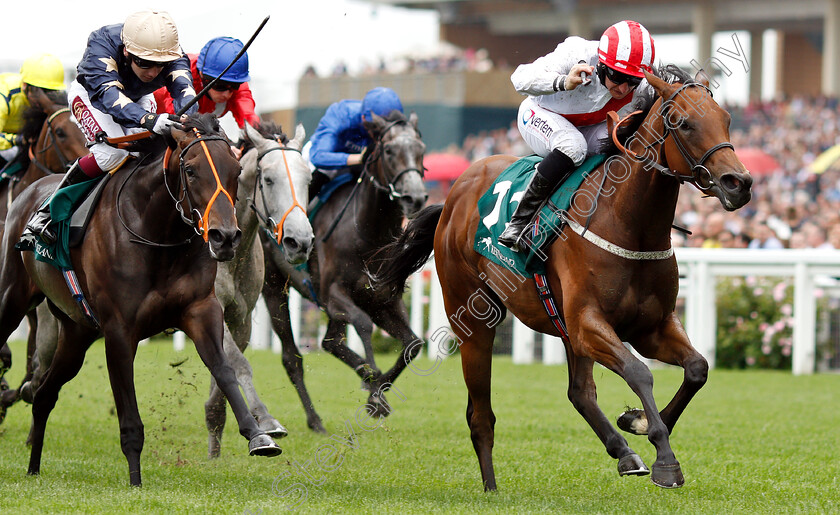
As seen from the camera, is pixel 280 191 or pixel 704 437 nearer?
pixel 280 191

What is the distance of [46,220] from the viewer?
17.0ft

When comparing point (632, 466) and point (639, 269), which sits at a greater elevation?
point (639, 269)

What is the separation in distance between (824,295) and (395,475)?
21.0ft

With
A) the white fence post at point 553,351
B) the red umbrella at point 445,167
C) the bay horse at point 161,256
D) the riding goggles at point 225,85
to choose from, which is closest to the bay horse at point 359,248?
the riding goggles at point 225,85

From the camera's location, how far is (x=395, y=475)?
18.6ft

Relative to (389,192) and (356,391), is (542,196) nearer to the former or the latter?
(389,192)

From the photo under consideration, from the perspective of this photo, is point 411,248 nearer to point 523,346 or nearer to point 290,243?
point 290,243

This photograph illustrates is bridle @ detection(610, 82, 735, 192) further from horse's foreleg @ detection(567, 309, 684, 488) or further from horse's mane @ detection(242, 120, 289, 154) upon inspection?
horse's mane @ detection(242, 120, 289, 154)

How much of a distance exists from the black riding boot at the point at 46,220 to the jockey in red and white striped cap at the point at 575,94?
6.71 ft

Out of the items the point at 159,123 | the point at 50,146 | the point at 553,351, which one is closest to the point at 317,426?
the point at 50,146

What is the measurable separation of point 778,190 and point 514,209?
41.2 feet

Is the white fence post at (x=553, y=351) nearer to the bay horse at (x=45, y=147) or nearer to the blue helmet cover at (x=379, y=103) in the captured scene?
the blue helmet cover at (x=379, y=103)

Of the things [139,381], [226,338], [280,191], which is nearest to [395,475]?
[226,338]

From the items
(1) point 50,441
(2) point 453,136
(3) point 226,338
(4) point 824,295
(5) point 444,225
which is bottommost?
(2) point 453,136
